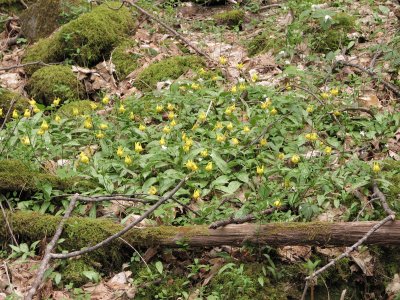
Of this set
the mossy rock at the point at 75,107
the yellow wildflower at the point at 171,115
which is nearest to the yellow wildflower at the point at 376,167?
the yellow wildflower at the point at 171,115

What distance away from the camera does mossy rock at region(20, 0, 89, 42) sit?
833 centimetres

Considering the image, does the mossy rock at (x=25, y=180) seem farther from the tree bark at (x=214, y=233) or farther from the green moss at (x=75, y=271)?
the green moss at (x=75, y=271)

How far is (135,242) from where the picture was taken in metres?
4.07

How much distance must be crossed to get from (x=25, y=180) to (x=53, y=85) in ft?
8.09

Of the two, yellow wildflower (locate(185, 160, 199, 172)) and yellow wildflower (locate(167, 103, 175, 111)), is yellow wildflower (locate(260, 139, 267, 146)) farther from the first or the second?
yellow wildflower (locate(167, 103, 175, 111))

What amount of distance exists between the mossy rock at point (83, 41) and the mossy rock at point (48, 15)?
1.92ft

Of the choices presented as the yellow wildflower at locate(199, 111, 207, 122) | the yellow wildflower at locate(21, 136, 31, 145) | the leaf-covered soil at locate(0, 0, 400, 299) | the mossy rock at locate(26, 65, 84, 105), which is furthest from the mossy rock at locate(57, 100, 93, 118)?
the yellow wildflower at locate(199, 111, 207, 122)

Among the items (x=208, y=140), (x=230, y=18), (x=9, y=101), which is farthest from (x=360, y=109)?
(x=9, y=101)

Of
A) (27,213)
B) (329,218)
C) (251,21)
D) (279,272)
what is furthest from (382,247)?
(251,21)

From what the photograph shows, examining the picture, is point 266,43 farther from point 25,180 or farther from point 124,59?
point 25,180

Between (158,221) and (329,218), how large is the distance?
4.20 feet

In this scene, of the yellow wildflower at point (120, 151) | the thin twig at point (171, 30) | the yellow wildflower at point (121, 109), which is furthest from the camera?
the thin twig at point (171, 30)

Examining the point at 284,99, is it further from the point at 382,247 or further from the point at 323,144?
the point at 382,247

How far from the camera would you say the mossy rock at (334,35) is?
6891mm
